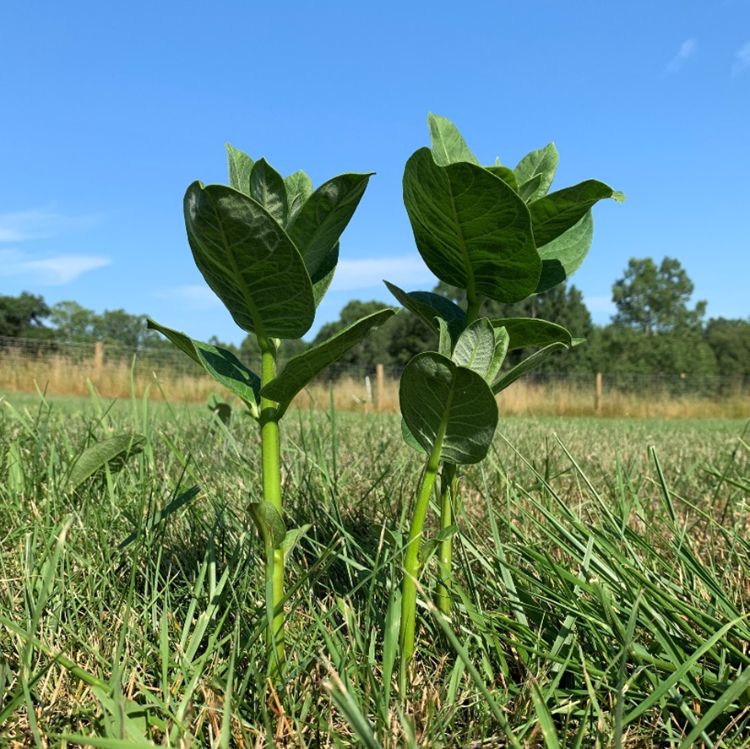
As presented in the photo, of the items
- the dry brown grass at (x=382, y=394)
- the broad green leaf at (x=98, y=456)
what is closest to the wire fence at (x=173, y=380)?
the dry brown grass at (x=382, y=394)

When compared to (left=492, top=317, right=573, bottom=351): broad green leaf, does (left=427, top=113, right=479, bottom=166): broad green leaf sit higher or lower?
higher

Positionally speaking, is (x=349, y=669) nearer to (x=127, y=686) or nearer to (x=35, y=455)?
(x=127, y=686)

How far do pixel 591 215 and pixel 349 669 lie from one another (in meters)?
0.66

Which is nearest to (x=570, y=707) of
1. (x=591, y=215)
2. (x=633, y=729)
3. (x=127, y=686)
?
(x=633, y=729)

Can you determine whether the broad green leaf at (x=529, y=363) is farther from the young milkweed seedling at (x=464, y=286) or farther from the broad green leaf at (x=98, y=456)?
the broad green leaf at (x=98, y=456)

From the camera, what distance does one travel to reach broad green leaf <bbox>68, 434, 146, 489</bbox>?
132 cm

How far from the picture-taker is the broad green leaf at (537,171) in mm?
819

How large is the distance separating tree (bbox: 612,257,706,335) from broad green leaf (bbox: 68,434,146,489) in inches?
2101

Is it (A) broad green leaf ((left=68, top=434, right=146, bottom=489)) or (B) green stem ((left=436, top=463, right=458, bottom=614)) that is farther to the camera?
(A) broad green leaf ((left=68, top=434, right=146, bottom=489))

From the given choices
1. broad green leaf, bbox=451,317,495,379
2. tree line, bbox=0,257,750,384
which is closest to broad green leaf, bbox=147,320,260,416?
broad green leaf, bbox=451,317,495,379

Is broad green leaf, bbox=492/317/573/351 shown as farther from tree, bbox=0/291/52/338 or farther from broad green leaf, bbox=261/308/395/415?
tree, bbox=0/291/52/338

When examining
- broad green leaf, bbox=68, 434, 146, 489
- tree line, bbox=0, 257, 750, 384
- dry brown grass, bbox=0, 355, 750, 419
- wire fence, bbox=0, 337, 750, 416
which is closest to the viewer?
broad green leaf, bbox=68, 434, 146, 489

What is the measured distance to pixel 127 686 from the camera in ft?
2.44

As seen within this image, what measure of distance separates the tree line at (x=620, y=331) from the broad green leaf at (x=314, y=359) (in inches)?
1280
